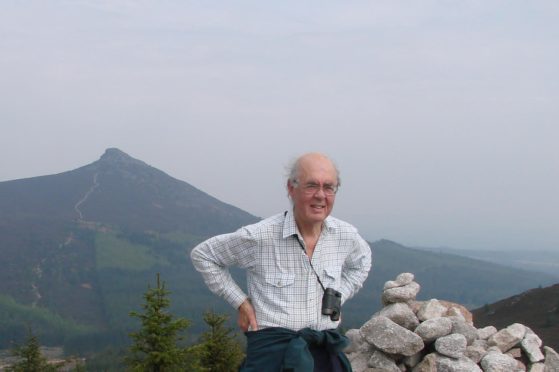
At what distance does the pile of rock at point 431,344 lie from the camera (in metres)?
10.6

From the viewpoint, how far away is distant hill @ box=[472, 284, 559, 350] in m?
23.3

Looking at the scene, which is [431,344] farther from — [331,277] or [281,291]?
[281,291]

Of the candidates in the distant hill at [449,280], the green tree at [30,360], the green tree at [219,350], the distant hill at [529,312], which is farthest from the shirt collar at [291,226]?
the distant hill at [449,280]

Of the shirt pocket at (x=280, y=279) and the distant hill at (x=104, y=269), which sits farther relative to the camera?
the distant hill at (x=104, y=269)

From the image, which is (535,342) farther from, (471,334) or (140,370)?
(140,370)

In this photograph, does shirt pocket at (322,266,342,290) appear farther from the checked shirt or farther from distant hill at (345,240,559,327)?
distant hill at (345,240,559,327)

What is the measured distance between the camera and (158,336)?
1314 centimetres

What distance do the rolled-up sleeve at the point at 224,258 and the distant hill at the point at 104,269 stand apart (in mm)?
99466

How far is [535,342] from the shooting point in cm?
1222

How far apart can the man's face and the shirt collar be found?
0.08m

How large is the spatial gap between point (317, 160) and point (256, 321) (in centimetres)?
136

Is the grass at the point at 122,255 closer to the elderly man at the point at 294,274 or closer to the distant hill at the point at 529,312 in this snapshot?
the distant hill at the point at 529,312

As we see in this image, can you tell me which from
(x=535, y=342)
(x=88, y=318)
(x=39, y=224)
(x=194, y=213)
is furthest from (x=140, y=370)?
(x=194, y=213)

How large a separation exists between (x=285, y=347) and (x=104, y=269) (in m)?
153
